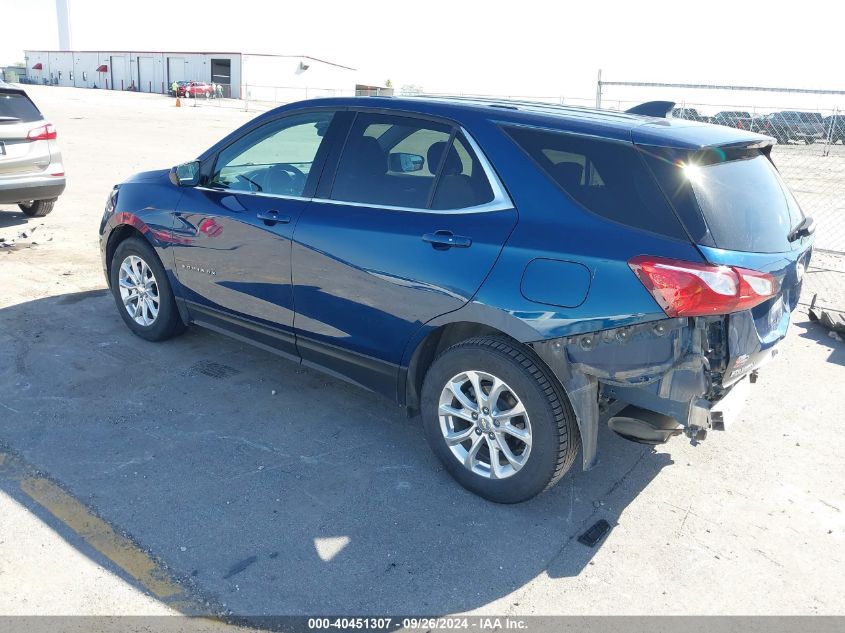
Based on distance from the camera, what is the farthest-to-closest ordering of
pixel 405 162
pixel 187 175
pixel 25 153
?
pixel 25 153
pixel 187 175
pixel 405 162

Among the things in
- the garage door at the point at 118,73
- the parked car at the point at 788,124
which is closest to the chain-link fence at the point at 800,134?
the parked car at the point at 788,124

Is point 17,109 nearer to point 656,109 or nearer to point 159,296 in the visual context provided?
point 159,296

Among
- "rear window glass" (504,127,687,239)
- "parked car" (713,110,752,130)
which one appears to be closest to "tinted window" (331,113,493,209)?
"rear window glass" (504,127,687,239)

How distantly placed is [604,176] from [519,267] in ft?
1.82

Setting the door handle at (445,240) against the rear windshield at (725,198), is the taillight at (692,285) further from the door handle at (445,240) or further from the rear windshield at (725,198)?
the door handle at (445,240)

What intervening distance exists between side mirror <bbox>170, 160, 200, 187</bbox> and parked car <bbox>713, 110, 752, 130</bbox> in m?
6.44

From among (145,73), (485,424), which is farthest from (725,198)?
(145,73)

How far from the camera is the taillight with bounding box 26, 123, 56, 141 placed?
8344mm

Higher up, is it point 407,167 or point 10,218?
point 407,167

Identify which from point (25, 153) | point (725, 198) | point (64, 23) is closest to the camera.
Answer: point (725, 198)

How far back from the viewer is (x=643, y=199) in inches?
121

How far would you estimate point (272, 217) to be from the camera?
13.9ft

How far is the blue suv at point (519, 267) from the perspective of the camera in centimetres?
301

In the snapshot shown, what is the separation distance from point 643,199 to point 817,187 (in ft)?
37.2
